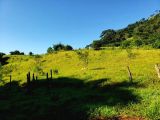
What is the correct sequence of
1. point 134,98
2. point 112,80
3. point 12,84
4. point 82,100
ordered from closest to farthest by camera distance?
point 134,98
point 82,100
point 112,80
point 12,84

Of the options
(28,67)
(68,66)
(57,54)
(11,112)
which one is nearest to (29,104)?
(11,112)

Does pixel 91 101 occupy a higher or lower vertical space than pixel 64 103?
higher

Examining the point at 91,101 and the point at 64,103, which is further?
the point at 64,103

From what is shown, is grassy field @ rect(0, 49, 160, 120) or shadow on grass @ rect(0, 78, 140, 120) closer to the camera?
grassy field @ rect(0, 49, 160, 120)

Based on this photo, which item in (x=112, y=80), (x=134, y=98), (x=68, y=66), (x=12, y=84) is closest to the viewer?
(x=134, y=98)

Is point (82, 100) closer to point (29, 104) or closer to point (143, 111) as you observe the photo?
point (29, 104)

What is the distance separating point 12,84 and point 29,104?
86.1 ft

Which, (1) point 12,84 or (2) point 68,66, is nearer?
(1) point 12,84

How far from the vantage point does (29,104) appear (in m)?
36.9

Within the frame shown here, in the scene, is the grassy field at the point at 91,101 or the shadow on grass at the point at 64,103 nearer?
the grassy field at the point at 91,101

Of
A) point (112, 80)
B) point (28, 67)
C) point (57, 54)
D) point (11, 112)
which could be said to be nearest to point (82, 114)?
point (11, 112)

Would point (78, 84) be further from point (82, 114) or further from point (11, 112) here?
point (82, 114)

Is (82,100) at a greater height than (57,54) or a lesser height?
lesser

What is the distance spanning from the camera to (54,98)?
→ 38.5m
